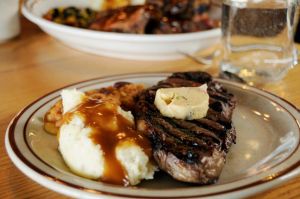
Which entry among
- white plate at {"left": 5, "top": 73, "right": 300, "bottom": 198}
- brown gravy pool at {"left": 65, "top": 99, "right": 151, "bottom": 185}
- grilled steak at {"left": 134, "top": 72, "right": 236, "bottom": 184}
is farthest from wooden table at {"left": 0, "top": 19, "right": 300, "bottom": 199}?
grilled steak at {"left": 134, "top": 72, "right": 236, "bottom": 184}

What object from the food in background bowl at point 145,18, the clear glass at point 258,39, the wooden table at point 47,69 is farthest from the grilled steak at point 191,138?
the food in background bowl at point 145,18

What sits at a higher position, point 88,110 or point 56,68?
point 88,110

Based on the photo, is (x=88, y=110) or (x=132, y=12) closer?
(x=88, y=110)

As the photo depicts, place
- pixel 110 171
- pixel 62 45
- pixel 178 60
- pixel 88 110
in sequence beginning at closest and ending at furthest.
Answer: pixel 110 171
pixel 88 110
pixel 178 60
pixel 62 45

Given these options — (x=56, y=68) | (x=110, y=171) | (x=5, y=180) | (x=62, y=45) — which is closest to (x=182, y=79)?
(x=110, y=171)

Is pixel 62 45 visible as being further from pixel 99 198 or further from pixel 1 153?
pixel 99 198

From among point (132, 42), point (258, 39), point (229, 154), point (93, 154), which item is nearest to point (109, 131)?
point (93, 154)
